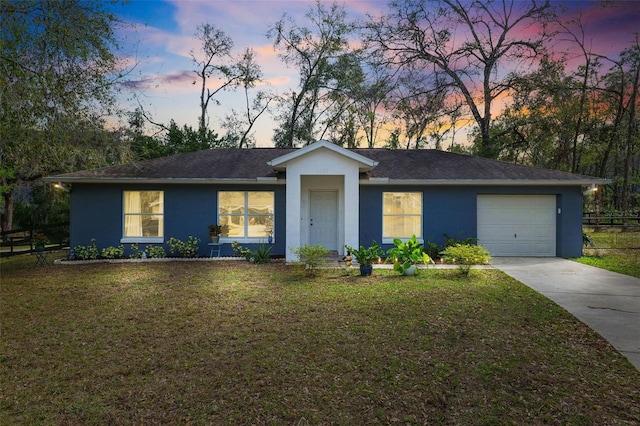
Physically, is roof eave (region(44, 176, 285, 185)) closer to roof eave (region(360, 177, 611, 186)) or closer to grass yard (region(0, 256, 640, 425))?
roof eave (region(360, 177, 611, 186))

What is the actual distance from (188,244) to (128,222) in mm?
2321

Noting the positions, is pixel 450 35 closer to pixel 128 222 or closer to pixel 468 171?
pixel 468 171

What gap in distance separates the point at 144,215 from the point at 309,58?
18.7m

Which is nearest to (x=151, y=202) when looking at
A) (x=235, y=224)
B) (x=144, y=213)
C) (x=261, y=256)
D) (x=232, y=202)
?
(x=144, y=213)

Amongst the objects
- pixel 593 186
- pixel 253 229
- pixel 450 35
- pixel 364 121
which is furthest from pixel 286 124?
pixel 593 186

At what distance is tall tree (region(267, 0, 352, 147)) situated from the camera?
2556 centimetres

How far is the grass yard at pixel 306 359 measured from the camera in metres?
3.33

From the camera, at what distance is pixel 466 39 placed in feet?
77.3

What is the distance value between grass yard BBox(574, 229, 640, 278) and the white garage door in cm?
129

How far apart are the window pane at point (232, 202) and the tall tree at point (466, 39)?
16.4 m

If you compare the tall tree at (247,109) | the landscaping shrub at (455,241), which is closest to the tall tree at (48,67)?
the landscaping shrub at (455,241)

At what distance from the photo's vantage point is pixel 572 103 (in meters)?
25.9

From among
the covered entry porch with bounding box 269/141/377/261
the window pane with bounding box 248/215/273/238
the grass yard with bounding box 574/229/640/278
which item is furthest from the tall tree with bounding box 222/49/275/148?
the grass yard with bounding box 574/229/640/278

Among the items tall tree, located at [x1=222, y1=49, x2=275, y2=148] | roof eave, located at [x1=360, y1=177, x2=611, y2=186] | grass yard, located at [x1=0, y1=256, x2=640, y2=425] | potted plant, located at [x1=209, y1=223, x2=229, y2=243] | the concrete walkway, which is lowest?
grass yard, located at [x1=0, y1=256, x2=640, y2=425]
